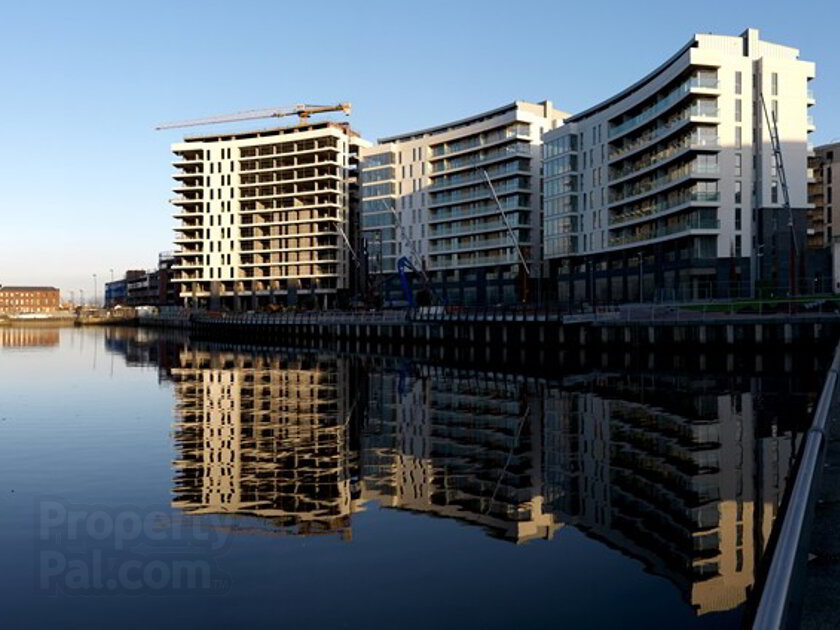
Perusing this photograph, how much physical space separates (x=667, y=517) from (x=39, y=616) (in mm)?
13124

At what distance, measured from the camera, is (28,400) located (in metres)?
44.5

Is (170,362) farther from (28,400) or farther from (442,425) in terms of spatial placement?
(442,425)

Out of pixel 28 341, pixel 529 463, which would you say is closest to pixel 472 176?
pixel 28 341

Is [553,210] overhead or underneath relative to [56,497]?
overhead

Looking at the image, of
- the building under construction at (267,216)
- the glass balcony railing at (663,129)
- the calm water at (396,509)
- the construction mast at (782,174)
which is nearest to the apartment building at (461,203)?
the building under construction at (267,216)

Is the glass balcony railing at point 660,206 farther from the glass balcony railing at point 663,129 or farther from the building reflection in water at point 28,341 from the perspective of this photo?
the building reflection in water at point 28,341

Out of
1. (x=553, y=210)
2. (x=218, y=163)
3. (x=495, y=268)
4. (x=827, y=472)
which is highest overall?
(x=218, y=163)

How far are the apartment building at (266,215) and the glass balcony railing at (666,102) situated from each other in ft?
224

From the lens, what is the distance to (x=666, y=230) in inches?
3740

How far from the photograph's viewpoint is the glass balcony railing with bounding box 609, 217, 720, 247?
8819 cm

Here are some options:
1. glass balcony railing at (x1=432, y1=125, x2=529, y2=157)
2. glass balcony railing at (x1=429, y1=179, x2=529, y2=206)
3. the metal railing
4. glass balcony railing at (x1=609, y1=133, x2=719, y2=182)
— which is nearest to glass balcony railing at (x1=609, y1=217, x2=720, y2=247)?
glass balcony railing at (x1=609, y1=133, x2=719, y2=182)

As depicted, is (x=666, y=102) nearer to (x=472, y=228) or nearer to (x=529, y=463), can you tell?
(x=472, y=228)

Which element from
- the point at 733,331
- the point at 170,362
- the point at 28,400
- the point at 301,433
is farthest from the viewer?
the point at 170,362

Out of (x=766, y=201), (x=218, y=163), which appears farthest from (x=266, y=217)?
(x=766, y=201)
